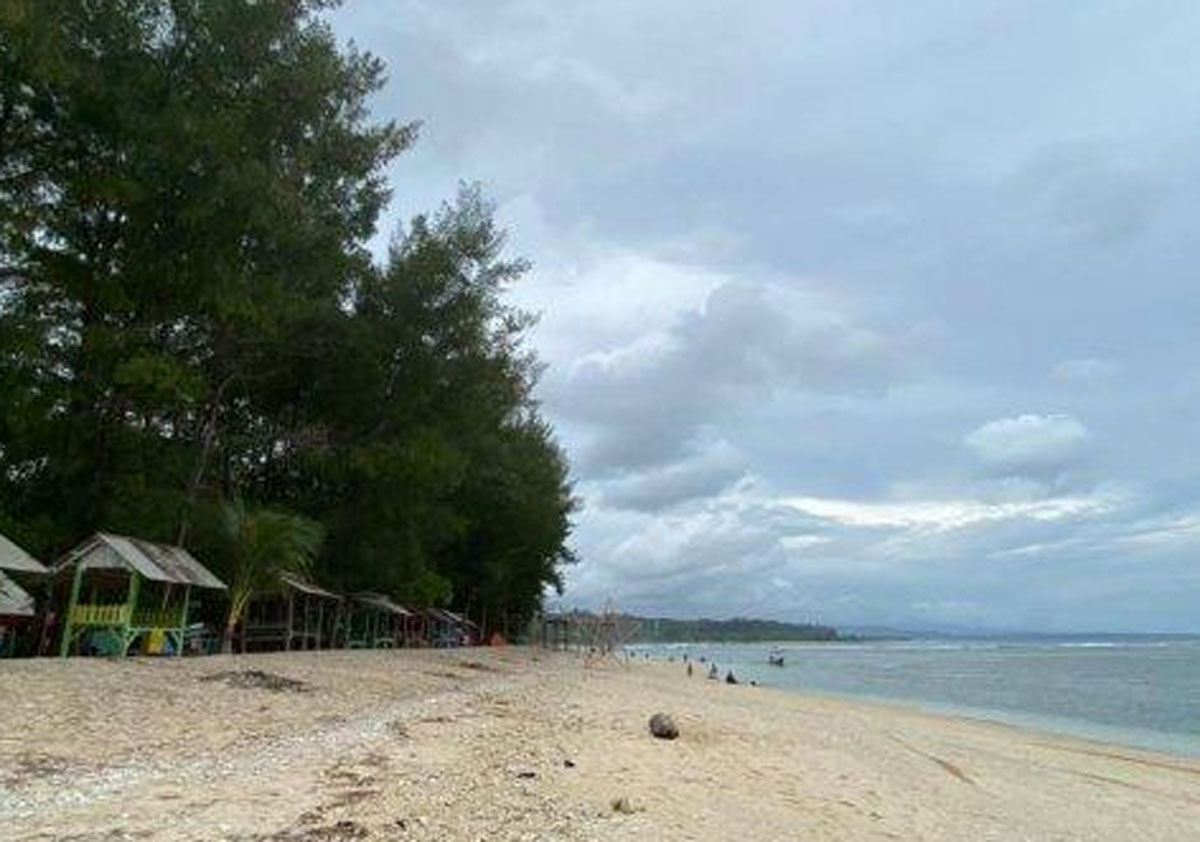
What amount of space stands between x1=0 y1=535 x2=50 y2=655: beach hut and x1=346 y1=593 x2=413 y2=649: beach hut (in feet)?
60.4

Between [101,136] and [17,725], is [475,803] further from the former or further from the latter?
[101,136]

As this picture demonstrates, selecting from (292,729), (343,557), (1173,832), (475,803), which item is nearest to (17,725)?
(292,729)

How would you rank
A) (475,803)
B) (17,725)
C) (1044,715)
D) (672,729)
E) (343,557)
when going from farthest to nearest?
(1044,715), (343,557), (672,729), (17,725), (475,803)

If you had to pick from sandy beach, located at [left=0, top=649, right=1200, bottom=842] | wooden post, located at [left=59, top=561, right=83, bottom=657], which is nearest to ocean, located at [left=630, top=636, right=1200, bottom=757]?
sandy beach, located at [left=0, top=649, right=1200, bottom=842]

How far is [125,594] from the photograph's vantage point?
27516 millimetres

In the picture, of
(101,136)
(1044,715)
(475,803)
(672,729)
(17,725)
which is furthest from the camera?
(1044,715)

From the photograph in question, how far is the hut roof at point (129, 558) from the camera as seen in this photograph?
78.0 feet

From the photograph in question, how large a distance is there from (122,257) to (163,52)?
195 inches

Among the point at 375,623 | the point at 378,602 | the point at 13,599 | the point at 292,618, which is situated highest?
the point at 378,602

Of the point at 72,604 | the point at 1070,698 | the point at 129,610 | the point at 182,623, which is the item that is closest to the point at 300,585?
the point at 182,623

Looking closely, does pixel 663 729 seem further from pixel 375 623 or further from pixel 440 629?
pixel 440 629

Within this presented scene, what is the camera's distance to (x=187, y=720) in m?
14.6

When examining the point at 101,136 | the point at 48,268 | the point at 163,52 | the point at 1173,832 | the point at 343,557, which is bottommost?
the point at 1173,832

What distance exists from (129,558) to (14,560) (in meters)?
2.78
